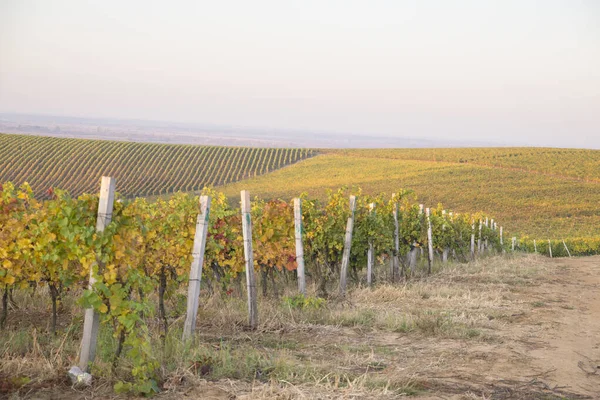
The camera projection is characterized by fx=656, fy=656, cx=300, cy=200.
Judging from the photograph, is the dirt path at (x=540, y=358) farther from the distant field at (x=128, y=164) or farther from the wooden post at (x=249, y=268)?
the distant field at (x=128, y=164)

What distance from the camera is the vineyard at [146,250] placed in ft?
16.3

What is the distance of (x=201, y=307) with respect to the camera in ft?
26.0

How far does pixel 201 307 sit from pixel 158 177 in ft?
185

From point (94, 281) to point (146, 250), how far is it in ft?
5.04

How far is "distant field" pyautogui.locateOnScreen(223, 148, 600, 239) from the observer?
5006 centimetres

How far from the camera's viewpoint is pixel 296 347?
6.63 m

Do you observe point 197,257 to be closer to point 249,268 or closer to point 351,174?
point 249,268

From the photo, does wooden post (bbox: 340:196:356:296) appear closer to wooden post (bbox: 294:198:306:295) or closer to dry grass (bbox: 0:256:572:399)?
dry grass (bbox: 0:256:572:399)

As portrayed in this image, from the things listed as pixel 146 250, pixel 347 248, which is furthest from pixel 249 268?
Result: pixel 347 248

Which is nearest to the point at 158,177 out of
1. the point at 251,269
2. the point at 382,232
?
the point at 382,232

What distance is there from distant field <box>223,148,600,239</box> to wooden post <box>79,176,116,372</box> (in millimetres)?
41882

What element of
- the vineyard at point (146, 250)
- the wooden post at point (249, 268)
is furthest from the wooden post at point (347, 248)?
the wooden post at point (249, 268)

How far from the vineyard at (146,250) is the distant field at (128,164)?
136 ft

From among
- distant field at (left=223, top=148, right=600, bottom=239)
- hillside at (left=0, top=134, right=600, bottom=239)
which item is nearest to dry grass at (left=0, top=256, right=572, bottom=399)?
hillside at (left=0, top=134, right=600, bottom=239)
